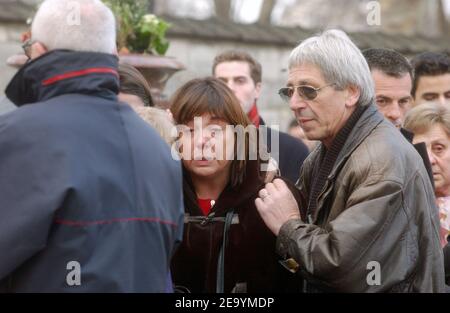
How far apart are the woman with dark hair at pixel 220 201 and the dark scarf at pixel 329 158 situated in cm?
24

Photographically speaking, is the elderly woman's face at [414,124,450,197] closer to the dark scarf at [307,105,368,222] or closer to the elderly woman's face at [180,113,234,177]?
the dark scarf at [307,105,368,222]

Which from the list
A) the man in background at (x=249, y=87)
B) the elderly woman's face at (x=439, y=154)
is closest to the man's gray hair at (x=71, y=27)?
the elderly woman's face at (x=439, y=154)

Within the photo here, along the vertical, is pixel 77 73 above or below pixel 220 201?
above

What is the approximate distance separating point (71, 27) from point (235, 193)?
1.27 m

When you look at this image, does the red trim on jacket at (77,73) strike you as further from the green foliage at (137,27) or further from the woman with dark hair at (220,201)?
the green foliage at (137,27)

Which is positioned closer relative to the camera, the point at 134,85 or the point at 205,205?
the point at 205,205

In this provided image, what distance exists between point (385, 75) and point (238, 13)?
65.2 feet

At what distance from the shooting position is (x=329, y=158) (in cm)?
361

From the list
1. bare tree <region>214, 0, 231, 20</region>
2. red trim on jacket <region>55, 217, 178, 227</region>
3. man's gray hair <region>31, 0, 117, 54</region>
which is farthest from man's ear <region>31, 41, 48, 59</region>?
bare tree <region>214, 0, 231, 20</region>

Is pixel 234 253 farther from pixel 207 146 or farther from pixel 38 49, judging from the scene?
pixel 38 49

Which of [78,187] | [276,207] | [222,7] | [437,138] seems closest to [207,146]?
[276,207]

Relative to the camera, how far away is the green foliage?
230 inches

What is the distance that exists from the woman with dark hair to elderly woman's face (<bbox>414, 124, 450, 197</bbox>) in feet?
3.68

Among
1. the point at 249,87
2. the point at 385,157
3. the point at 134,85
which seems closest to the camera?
the point at 385,157
